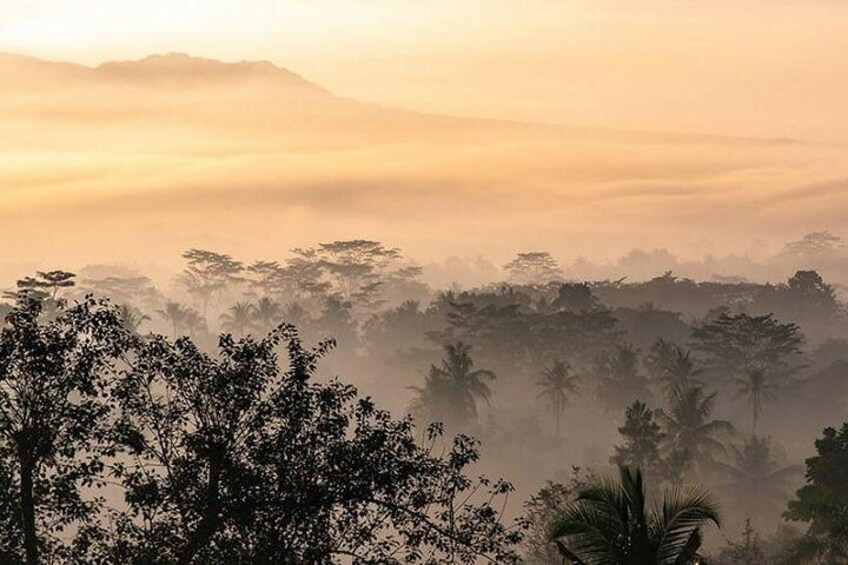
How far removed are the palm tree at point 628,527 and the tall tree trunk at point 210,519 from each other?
7.61m

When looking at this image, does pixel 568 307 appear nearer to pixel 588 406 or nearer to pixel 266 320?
pixel 588 406

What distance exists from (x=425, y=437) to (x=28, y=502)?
62.7 m

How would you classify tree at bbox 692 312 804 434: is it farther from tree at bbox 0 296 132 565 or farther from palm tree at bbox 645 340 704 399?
tree at bbox 0 296 132 565

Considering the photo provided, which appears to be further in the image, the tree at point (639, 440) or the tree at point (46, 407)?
the tree at point (639, 440)

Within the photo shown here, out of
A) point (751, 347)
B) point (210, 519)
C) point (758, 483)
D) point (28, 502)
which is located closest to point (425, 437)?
point (758, 483)

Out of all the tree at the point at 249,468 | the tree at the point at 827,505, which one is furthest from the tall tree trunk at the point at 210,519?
the tree at the point at 827,505

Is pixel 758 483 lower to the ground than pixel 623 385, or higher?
lower

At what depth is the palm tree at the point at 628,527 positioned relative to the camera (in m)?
17.3

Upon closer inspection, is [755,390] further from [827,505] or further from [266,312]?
[266,312]

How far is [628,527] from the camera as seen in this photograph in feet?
57.4

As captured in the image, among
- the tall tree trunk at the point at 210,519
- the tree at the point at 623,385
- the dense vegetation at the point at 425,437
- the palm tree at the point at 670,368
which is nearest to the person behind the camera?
the tall tree trunk at the point at 210,519

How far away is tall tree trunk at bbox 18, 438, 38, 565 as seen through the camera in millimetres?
20938

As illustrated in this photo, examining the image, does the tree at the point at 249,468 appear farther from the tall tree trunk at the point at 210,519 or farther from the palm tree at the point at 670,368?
the palm tree at the point at 670,368

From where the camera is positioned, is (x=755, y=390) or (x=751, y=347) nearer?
(x=755, y=390)
